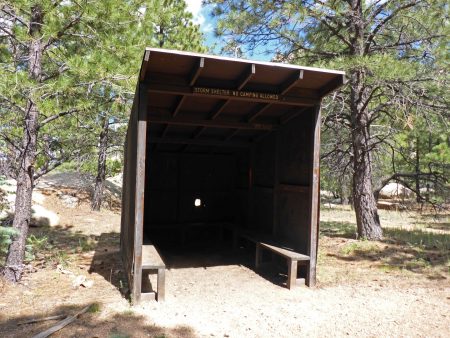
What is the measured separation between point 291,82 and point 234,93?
0.87 m

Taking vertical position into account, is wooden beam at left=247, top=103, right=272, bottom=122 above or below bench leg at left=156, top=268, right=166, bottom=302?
above

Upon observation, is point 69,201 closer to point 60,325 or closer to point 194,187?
point 194,187

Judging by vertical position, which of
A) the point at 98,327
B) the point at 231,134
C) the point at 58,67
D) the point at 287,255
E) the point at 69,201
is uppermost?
the point at 58,67

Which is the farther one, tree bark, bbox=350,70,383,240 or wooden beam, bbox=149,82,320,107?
tree bark, bbox=350,70,383,240

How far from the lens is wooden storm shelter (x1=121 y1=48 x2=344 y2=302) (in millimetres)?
5164

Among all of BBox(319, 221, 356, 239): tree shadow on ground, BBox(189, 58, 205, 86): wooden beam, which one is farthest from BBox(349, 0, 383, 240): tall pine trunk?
BBox(189, 58, 205, 86): wooden beam

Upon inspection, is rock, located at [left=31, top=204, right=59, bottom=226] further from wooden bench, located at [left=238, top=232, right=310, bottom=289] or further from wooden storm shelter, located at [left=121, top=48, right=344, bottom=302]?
wooden bench, located at [left=238, top=232, right=310, bottom=289]

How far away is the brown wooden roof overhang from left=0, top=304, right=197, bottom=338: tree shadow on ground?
10.0ft

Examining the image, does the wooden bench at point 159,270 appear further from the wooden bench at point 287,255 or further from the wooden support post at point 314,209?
the wooden support post at point 314,209

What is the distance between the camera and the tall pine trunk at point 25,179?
5.73 m

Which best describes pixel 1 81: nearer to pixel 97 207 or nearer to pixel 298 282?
pixel 298 282

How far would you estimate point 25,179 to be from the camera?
5.82 m

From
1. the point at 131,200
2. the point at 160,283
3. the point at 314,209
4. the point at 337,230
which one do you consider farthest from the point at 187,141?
the point at 337,230

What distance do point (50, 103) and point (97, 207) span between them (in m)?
9.76
